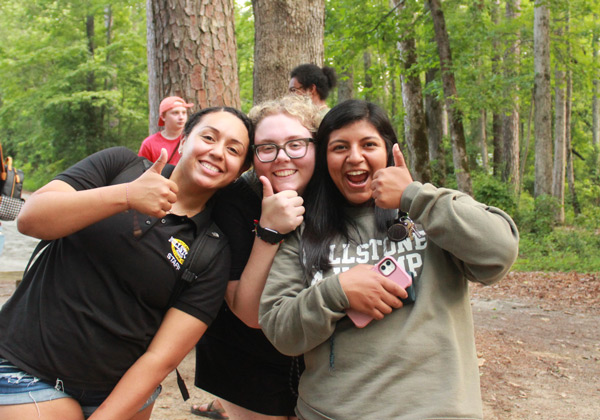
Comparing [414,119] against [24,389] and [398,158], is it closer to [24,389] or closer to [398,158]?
[398,158]

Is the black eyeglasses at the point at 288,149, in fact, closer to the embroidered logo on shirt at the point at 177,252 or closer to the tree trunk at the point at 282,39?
the embroidered logo on shirt at the point at 177,252

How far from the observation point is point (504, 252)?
168cm

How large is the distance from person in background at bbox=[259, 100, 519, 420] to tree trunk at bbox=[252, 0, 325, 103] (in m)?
2.97

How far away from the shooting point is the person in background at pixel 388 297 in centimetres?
170

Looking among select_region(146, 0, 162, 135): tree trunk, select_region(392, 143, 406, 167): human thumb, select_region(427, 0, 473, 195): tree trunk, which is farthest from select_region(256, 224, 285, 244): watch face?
select_region(427, 0, 473, 195): tree trunk

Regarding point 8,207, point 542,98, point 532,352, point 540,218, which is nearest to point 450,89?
point 542,98

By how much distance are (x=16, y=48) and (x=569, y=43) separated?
21.8 m

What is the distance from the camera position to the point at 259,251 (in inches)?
82.4

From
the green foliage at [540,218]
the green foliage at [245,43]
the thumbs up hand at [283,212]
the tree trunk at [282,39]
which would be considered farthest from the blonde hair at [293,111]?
the green foliage at [540,218]

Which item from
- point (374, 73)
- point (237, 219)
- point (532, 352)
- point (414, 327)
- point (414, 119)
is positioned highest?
point (374, 73)

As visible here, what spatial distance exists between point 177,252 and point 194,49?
2467mm

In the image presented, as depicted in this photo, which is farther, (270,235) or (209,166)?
(209,166)

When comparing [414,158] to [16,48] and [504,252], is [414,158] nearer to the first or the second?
[504,252]

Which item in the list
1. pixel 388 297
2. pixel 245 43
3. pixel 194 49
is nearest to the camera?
pixel 388 297
